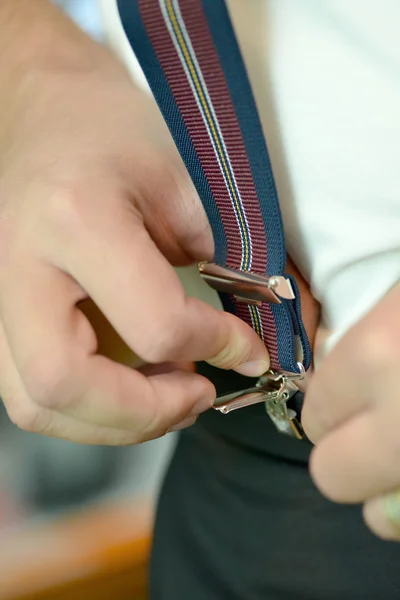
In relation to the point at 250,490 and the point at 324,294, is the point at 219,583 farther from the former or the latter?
the point at 324,294

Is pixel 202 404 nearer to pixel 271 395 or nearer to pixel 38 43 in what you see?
pixel 271 395

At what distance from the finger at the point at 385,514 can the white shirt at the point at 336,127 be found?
0.11m

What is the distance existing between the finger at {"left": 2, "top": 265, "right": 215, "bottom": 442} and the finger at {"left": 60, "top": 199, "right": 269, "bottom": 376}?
0.8 inches

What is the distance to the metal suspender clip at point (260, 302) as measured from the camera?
0.36 meters

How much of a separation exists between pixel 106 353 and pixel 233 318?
11cm

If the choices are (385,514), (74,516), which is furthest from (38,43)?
(74,516)

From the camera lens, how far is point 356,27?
31 cm

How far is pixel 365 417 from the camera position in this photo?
0.29 meters

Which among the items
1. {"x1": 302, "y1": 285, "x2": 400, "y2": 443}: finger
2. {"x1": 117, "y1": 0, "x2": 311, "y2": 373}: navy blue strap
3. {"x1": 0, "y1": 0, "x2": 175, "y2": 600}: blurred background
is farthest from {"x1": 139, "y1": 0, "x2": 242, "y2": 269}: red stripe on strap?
{"x1": 0, "y1": 0, "x2": 175, "y2": 600}: blurred background

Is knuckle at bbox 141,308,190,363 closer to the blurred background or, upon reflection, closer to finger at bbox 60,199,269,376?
finger at bbox 60,199,269,376

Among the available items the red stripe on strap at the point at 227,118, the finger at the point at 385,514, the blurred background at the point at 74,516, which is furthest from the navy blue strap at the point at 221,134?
the blurred background at the point at 74,516

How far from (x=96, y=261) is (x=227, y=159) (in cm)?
9

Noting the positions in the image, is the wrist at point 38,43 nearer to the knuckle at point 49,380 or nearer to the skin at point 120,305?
the skin at point 120,305

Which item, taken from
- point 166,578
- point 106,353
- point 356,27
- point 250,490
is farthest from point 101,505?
point 356,27
